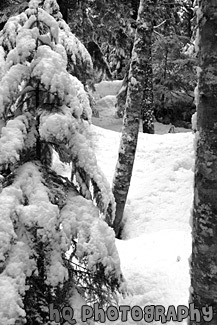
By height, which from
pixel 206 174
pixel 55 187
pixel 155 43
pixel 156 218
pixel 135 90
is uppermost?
pixel 155 43

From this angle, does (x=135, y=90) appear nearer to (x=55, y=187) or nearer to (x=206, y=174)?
(x=55, y=187)

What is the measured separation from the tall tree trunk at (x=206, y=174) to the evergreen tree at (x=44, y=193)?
867mm

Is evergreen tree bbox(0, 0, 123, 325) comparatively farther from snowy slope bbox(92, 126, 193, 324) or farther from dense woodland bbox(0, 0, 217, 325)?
snowy slope bbox(92, 126, 193, 324)

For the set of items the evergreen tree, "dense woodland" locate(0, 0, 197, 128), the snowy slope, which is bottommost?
the snowy slope

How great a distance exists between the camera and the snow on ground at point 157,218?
15.4ft

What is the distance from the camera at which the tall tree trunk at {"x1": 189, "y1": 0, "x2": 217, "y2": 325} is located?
2432 mm

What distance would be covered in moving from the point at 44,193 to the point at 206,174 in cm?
132

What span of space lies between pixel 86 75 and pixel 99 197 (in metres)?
3.36

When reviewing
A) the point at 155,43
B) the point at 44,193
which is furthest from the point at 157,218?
the point at 155,43

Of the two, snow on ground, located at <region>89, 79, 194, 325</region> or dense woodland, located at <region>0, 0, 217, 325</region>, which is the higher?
dense woodland, located at <region>0, 0, 217, 325</region>

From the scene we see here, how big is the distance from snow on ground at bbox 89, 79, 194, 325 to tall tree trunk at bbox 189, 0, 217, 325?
1710 mm

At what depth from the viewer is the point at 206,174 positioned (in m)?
2.57

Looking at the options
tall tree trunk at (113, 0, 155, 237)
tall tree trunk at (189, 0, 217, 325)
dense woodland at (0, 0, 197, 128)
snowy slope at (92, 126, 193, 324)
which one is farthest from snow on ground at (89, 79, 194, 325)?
dense woodland at (0, 0, 197, 128)

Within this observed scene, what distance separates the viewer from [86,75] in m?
6.37
